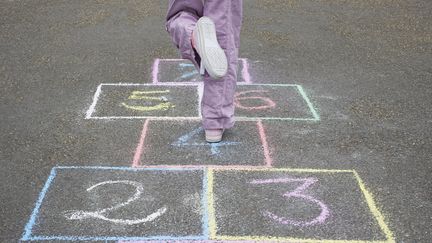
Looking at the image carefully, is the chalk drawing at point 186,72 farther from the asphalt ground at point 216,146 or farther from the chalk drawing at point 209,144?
the chalk drawing at point 209,144

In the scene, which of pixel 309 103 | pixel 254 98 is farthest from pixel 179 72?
pixel 309 103

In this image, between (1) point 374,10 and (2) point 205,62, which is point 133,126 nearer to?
(2) point 205,62

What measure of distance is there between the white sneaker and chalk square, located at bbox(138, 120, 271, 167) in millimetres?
589

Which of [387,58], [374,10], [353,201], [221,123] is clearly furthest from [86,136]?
[374,10]

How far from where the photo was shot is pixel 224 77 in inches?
149

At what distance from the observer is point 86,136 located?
399cm

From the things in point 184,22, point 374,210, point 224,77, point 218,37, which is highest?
point 184,22

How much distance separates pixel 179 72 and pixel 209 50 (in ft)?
6.23

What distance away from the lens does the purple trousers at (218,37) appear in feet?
12.0

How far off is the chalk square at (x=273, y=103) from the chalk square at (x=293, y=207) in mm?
903

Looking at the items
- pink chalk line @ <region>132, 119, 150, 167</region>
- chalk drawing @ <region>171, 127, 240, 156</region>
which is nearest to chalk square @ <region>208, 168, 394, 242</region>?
chalk drawing @ <region>171, 127, 240, 156</region>

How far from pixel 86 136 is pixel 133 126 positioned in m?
0.36

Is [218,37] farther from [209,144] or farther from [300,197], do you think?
[300,197]

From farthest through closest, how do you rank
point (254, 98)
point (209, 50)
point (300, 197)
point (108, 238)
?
1. point (254, 98)
2. point (209, 50)
3. point (300, 197)
4. point (108, 238)
